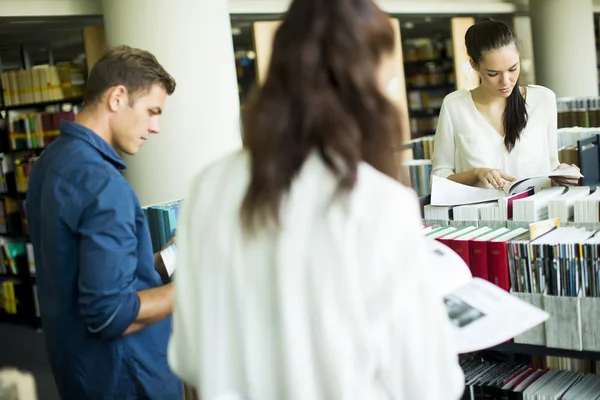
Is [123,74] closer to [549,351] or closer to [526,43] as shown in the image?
[549,351]

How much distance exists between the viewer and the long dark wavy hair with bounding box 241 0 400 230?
112 cm

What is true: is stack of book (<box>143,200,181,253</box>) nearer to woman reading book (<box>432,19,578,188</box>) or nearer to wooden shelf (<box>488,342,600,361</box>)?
woman reading book (<box>432,19,578,188</box>)

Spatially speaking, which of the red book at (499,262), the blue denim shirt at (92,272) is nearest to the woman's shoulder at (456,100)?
the red book at (499,262)

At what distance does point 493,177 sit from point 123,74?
1.39m

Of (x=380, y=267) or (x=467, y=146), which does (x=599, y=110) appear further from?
(x=380, y=267)

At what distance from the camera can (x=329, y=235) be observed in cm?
112

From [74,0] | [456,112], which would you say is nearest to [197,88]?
[74,0]

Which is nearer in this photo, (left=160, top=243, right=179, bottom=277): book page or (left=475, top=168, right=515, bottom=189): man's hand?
(left=160, top=243, right=179, bottom=277): book page

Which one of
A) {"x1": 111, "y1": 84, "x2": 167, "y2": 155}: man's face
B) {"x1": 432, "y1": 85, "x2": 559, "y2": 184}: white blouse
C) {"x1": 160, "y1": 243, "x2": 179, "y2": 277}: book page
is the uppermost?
{"x1": 111, "y1": 84, "x2": 167, "y2": 155}: man's face

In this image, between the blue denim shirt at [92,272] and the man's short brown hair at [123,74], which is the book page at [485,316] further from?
the man's short brown hair at [123,74]

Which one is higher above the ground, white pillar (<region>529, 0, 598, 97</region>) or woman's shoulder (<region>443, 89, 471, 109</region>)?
white pillar (<region>529, 0, 598, 97</region>)

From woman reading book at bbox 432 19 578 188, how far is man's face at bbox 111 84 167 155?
130 cm

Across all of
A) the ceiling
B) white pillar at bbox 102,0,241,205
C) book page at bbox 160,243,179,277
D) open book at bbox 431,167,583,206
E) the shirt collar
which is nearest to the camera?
the shirt collar

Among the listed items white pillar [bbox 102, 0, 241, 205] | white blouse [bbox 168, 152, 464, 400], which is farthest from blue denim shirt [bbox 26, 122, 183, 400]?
white pillar [bbox 102, 0, 241, 205]
